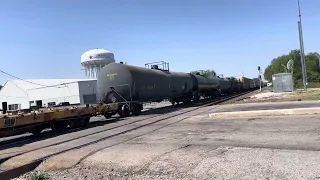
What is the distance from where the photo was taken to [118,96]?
69.8ft

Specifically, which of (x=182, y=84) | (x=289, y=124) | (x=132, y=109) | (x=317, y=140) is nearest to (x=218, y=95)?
(x=182, y=84)

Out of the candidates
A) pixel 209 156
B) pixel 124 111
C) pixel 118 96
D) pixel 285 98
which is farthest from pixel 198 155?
pixel 285 98

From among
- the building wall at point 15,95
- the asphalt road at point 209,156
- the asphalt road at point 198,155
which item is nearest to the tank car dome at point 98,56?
the building wall at point 15,95

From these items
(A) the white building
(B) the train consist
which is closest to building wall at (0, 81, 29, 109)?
(A) the white building

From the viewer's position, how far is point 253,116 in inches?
595

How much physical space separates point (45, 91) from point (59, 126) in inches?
2018

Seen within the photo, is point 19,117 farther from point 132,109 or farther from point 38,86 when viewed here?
point 38,86

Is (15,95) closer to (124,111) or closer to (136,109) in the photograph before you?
(136,109)

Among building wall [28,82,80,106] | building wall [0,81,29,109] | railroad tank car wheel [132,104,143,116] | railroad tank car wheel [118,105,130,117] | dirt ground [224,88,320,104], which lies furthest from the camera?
building wall [0,81,29,109]

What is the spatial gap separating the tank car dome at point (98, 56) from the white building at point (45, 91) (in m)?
15.9

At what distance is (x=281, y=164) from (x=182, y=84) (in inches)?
892

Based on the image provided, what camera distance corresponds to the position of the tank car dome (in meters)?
78.1

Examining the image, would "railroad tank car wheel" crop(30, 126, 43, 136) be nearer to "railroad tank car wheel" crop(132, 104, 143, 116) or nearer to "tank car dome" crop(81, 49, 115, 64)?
"railroad tank car wheel" crop(132, 104, 143, 116)

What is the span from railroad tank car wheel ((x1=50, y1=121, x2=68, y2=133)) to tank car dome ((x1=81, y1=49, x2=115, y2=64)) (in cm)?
6334
